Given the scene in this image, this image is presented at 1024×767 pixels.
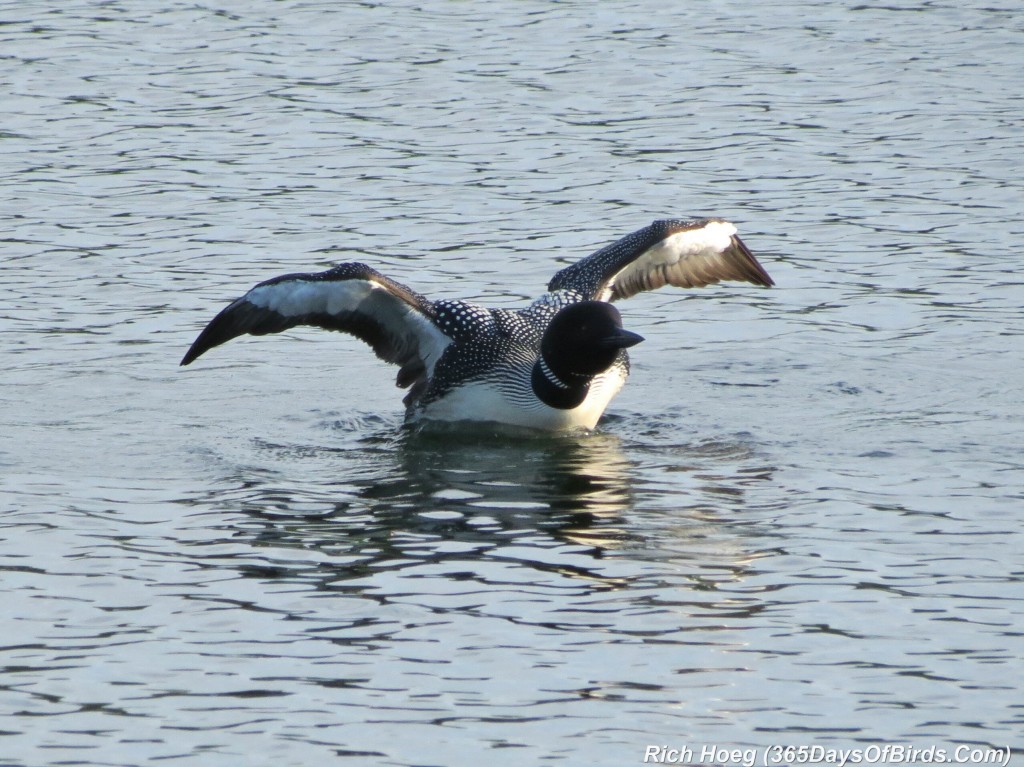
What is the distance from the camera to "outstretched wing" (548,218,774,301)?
415 inches

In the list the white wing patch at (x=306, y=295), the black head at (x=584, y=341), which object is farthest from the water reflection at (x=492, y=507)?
the white wing patch at (x=306, y=295)

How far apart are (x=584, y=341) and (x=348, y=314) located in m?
1.27

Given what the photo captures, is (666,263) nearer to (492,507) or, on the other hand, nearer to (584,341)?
(584,341)

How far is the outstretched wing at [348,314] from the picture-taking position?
9.44m

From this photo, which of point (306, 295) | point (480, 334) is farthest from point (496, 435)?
point (306, 295)

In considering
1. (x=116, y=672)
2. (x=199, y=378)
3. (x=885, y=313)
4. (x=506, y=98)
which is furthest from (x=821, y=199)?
(x=116, y=672)

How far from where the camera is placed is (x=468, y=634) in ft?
21.5

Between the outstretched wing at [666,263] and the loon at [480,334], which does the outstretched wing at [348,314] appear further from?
the outstretched wing at [666,263]

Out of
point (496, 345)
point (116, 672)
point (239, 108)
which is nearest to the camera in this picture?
point (116, 672)

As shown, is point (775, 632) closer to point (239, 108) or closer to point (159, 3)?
point (239, 108)

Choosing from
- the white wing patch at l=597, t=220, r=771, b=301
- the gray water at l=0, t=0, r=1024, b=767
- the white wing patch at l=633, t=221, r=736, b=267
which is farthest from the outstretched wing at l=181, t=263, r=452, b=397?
the white wing patch at l=633, t=221, r=736, b=267

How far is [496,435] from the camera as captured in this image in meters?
9.99

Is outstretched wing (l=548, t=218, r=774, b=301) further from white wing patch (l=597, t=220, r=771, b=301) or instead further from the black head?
the black head

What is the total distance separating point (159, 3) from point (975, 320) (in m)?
11.3
